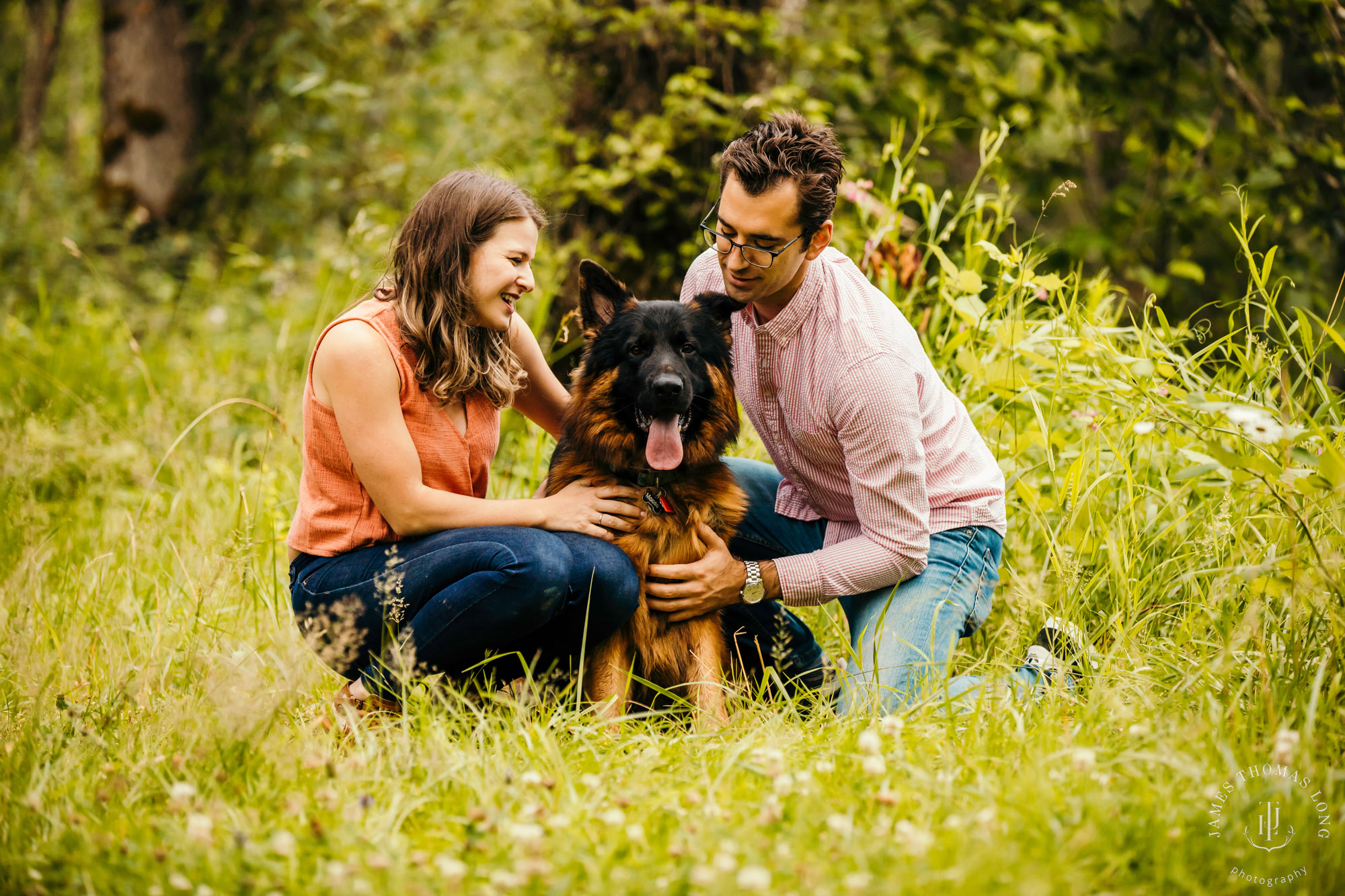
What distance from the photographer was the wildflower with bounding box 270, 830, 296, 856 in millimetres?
1488

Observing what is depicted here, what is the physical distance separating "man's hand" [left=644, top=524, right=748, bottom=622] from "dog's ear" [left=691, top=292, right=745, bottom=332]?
0.66m

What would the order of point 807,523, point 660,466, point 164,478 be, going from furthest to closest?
point 164,478
point 807,523
point 660,466

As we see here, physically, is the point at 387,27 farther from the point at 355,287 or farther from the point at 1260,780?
the point at 1260,780

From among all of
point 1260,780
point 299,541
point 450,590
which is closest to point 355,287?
point 299,541

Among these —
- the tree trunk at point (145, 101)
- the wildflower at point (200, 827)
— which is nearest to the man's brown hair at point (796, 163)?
the wildflower at point (200, 827)

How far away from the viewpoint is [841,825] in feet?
5.05

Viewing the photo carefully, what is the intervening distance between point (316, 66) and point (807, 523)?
208 inches

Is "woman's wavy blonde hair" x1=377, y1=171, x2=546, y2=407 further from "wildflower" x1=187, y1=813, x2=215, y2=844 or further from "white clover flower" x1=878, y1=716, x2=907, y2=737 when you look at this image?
"white clover flower" x1=878, y1=716, x2=907, y2=737

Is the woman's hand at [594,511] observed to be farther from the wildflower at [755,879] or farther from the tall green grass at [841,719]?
the wildflower at [755,879]

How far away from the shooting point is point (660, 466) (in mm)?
2611

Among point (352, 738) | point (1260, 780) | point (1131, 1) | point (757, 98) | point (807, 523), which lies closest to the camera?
point (1260, 780)

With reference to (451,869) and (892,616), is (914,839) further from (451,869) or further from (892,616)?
(892,616)

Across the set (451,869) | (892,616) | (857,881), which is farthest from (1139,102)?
(451,869)

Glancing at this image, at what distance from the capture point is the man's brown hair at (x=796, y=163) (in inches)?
98.6
